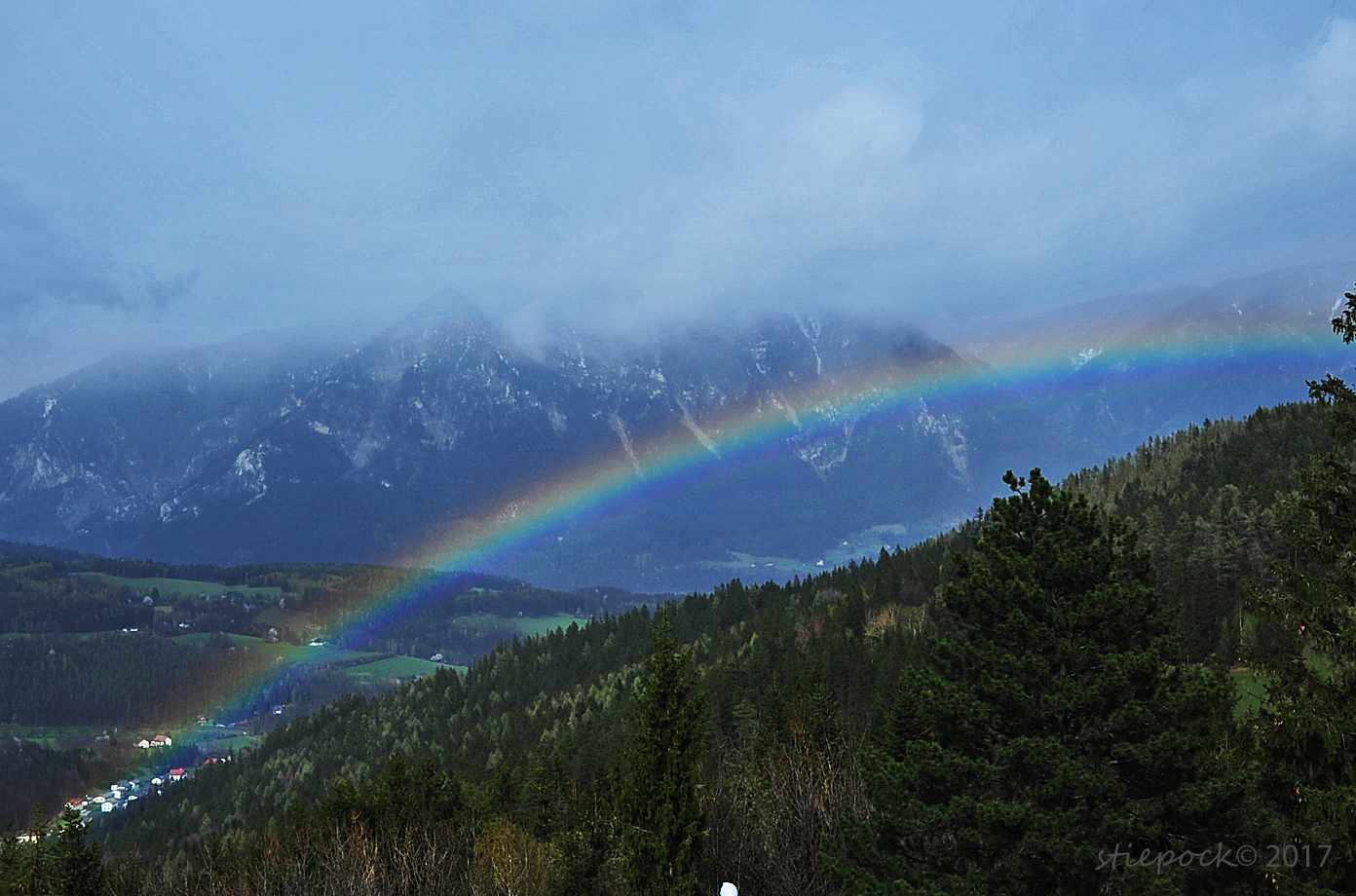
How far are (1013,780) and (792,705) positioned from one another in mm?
52283

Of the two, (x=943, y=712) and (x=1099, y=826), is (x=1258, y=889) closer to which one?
(x=1099, y=826)

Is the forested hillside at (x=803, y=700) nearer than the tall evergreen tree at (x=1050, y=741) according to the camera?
No

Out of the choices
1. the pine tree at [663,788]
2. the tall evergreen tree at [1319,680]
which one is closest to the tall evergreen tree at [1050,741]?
the tall evergreen tree at [1319,680]

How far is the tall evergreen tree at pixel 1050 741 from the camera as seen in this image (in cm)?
2022

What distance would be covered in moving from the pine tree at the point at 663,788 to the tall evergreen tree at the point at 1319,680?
16.9 meters

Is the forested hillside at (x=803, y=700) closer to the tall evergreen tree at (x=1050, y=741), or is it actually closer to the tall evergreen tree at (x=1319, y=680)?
the tall evergreen tree at (x=1050, y=741)

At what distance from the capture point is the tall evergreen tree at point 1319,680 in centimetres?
1902

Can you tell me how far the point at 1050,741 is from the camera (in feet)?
67.2

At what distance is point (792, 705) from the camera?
71938 millimetres

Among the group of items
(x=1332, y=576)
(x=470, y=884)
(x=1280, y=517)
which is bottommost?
(x=470, y=884)

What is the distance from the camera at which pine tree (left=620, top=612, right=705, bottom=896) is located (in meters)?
28.5

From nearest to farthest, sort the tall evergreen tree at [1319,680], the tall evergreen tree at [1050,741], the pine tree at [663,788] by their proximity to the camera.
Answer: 1. the tall evergreen tree at [1319,680]
2. the tall evergreen tree at [1050,741]
3. the pine tree at [663,788]

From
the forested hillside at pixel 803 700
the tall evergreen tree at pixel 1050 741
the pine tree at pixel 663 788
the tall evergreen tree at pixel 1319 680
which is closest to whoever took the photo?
the tall evergreen tree at pixel 1319 680

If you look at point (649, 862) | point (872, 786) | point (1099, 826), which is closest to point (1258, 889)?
point (1099, 826)
